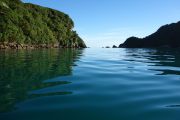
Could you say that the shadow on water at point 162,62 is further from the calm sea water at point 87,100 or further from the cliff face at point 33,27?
the cliff face at point 33,27

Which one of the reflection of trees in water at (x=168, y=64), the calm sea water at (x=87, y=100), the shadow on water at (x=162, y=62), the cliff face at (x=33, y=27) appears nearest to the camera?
the calm sea water at (x=87, y=100)

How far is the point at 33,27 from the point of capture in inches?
5630

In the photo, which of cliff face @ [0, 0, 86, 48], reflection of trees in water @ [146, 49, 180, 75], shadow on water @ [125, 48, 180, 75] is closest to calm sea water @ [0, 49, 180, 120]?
reflection of trees in water @ [146, 49, 180, 75]

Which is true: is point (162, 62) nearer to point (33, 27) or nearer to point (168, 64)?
point (168, 64)

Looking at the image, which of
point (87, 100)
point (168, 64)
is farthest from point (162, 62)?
point (87, 100)

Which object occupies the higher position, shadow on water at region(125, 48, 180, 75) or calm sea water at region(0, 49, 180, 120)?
calm sea water at region(0, 49, 180, 120)

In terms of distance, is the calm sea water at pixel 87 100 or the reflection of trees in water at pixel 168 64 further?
the reflection of trees in water at pixel 168 64

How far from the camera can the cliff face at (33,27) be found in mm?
114125

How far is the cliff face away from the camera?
114125mm

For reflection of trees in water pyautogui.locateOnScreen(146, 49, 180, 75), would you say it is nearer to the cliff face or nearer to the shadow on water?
the shadow on water

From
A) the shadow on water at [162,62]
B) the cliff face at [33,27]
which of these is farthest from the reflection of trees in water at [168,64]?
the cliff face at [33,27]

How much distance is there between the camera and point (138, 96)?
11.2 meters

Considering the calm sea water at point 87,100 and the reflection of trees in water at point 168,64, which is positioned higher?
the calm sea water at point 87,100

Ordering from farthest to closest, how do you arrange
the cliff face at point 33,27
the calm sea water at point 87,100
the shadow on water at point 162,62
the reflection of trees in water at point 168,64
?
the cliff face at point 33,27
the shadow on water at point 162,62
the reflection of trees in water at point 168,64
the calm sea water at point 87,100
